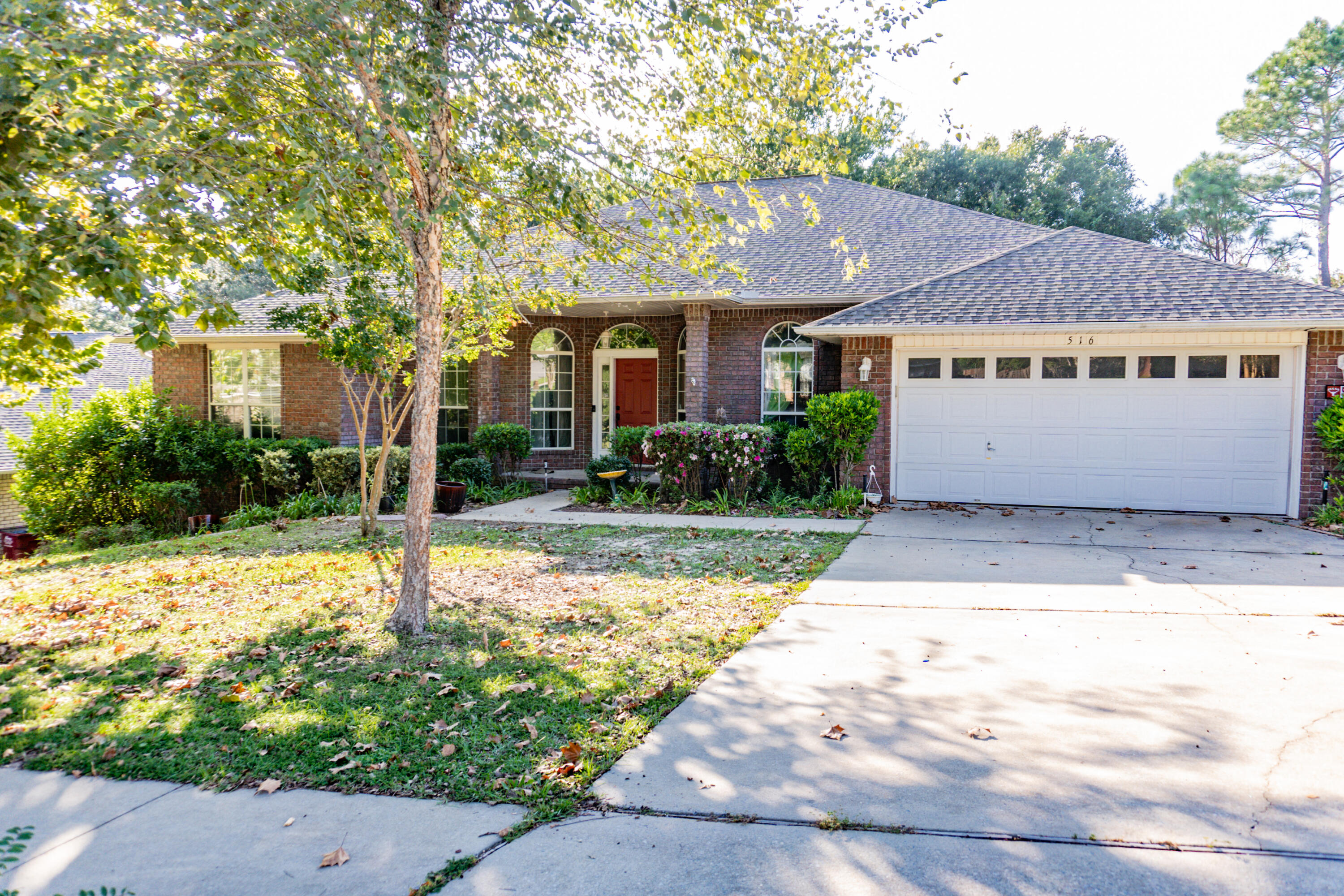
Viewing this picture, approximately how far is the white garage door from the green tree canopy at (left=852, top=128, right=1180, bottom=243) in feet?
62.2

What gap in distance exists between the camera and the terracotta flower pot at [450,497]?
12.5 metres

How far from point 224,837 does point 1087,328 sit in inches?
447

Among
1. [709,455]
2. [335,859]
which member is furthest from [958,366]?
[335,859]

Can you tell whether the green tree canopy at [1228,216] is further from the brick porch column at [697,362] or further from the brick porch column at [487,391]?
the brick porch column at [487,391]

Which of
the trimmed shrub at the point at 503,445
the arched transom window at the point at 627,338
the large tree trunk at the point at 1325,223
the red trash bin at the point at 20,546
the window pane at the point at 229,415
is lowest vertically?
the red trash bin at the point at 20,546

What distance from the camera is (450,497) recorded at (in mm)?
12562

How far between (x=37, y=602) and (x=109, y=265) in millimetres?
4520

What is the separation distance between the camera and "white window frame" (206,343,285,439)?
16.3m

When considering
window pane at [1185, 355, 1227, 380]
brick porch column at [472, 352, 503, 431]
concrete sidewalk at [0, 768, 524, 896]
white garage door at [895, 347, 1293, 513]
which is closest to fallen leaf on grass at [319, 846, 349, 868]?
concrete sidewalk at [0, 768, 524, 896]

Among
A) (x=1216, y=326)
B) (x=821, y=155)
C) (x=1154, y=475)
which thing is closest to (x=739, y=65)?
(x=821, y=155)

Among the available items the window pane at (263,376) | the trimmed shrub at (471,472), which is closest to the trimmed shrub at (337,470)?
the trimmed shrub at (471,472)

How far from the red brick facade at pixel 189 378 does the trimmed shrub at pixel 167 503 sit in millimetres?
2789

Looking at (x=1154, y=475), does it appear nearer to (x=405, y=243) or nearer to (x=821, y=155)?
(x=821, y=155)

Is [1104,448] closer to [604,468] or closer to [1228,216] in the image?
[604,468]
